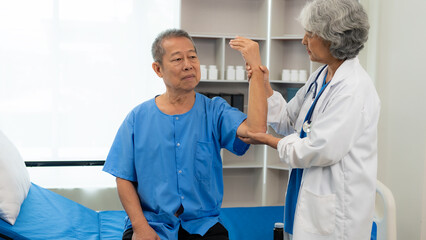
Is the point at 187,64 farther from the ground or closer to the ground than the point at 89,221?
farther from the ground

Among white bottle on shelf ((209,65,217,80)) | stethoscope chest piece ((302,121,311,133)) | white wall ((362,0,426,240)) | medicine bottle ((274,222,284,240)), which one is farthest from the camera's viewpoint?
white bottle on shelf ((209,65,217,80))

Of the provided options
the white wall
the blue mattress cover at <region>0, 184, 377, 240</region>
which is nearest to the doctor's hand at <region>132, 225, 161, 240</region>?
the blue mattress cover at <region>0, 184, 377, 240</region>

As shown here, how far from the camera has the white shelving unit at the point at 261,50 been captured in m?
3.72

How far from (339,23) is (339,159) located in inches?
17.3

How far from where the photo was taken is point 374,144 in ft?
5.22

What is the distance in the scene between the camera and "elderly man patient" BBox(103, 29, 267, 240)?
5.65 feet

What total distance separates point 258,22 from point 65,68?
157 centimetres

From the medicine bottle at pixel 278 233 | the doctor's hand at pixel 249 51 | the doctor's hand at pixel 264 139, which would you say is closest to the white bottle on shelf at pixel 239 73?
the medicine bottle at pixel 278 233

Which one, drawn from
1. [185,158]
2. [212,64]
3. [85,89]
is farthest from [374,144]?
[85,89]

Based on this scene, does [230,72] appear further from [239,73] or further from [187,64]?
[187,64]

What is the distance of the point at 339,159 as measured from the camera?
1.54 m

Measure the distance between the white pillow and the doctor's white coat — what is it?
1.06m

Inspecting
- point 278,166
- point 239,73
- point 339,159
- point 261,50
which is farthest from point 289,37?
point 339,159

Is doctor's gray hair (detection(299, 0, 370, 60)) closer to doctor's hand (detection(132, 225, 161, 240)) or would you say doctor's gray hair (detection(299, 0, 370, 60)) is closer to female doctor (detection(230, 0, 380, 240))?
female doctor (detection(230, 0, 380, 240))
